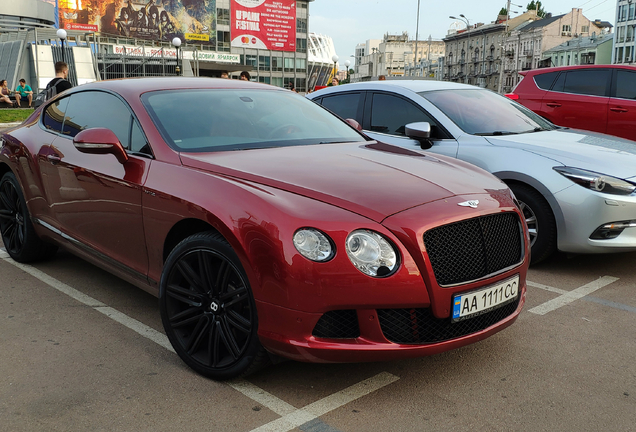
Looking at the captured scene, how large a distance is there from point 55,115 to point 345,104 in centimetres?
297

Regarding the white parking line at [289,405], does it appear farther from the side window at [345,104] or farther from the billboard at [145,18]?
the billboard at [145,18]

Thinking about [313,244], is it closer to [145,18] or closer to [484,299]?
[484,299]

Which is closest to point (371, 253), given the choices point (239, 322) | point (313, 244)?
point (313, 244)

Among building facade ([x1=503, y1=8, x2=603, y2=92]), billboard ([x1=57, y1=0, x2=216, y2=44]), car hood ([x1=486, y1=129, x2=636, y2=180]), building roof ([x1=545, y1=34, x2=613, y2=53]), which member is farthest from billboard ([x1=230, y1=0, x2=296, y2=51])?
car hood ([x1=486, y1=129, x2=636, y2=180])

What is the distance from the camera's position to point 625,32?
7319cm

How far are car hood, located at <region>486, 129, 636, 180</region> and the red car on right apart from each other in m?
2.84

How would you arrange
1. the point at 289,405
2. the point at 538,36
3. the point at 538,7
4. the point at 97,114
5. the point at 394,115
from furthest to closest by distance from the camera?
the point at 538,7
the point at 538,36
the point at 394,115
the point at 97,114
the point at 289,405

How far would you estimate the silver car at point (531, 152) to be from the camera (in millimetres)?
4555

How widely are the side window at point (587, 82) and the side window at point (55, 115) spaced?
6789 mm

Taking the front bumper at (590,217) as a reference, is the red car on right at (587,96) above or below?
above

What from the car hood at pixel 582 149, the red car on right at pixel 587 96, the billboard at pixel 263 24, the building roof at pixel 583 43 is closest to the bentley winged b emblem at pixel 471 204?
the car hood at pixel 582 149

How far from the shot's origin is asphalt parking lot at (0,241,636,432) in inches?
102

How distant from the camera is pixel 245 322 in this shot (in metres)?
2.74

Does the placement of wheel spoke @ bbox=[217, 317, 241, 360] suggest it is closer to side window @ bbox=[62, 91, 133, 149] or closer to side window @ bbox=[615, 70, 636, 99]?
side window @ bbox=[62, 91, 133, 149]
